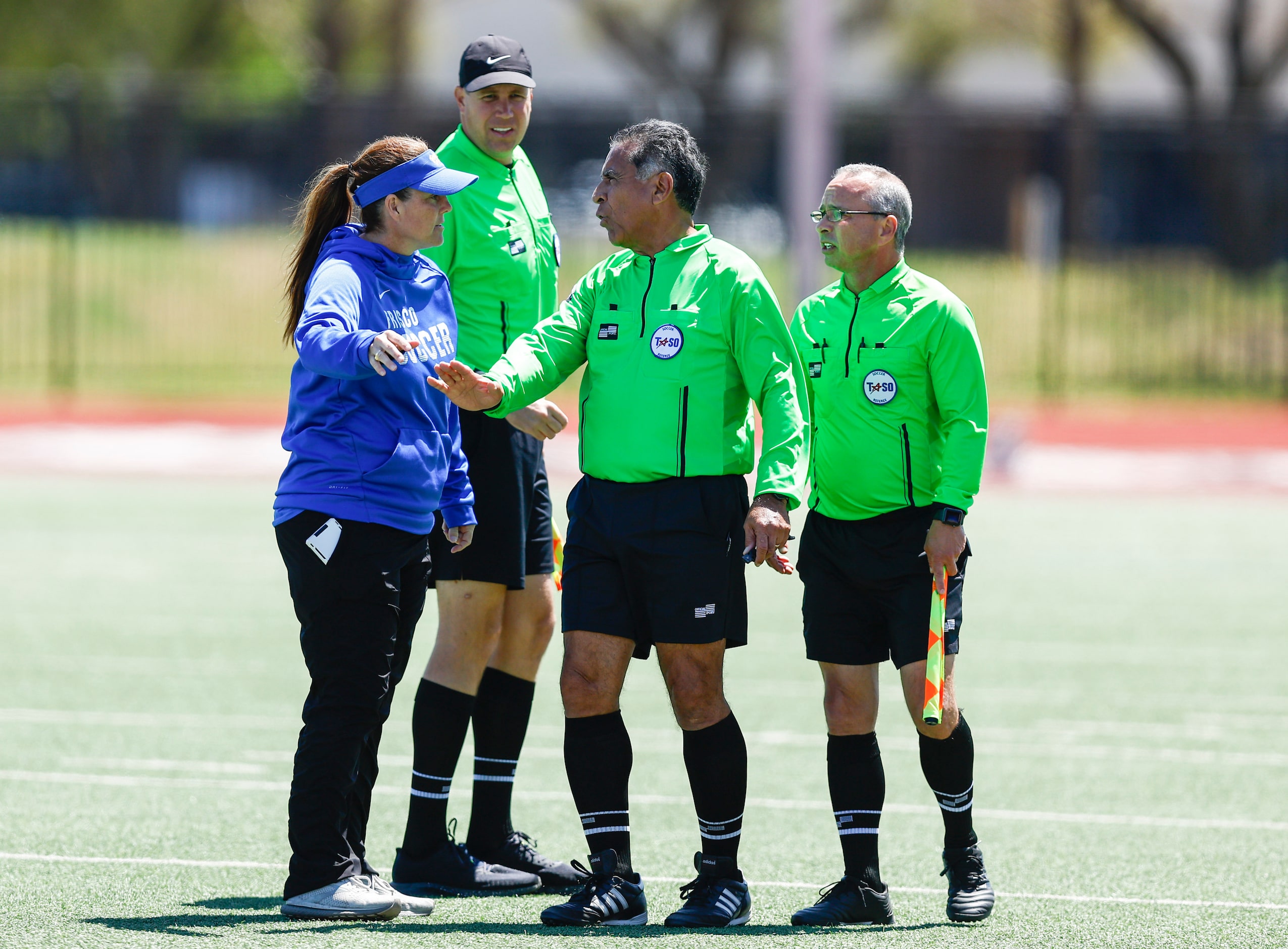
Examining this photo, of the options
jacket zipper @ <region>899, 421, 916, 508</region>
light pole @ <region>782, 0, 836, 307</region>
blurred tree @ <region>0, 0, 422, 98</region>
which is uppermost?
blurred tree @ <region>0, 0, 422, 98</region>

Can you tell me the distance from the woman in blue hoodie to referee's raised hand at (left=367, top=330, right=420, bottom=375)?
171mm

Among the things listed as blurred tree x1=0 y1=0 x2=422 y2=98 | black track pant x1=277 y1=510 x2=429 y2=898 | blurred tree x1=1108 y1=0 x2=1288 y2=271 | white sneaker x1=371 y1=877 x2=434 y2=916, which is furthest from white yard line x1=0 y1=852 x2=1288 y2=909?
blurred tree x1=0 y1=0 x2=422 y2=98

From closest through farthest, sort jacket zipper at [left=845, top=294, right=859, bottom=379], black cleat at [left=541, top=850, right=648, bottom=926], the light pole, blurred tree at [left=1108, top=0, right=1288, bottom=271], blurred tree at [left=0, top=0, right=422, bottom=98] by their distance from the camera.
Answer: black cleat at [left=541, top=850, right=648, bottom=926] → jacket zipper at [left=845, top=294, right=859, bottom=379] → the light pole → blurred tree at [left=1108, top=0, right=1288, bottom=271] → blurred tree at [left=0, top=0, right=422, bottom=98]

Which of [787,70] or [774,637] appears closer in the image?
[774,637]

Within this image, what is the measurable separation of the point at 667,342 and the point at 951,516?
0.94m

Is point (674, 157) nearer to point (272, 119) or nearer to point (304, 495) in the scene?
point (304, 495)

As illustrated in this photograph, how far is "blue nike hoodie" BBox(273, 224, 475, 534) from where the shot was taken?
203 inches

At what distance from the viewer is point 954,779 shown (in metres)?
5.54

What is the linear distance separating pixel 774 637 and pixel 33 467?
11317mm

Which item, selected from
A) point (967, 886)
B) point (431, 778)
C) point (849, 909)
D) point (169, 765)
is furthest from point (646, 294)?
point (169, 765)

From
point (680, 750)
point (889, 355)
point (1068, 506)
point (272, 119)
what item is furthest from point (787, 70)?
point (889, 355)

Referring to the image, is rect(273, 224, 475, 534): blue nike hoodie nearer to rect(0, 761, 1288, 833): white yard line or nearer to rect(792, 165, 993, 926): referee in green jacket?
rect(792, 165, 993, 926): referee in green jacket

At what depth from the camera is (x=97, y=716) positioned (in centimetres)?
855

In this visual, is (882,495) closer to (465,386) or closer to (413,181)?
(465,386)
